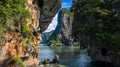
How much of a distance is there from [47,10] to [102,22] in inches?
412

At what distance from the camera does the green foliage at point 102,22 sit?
5854 cm

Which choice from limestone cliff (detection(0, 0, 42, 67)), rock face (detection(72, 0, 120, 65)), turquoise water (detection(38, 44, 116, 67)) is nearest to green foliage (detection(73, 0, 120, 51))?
rock face (detection(72, 0, 120, 65))

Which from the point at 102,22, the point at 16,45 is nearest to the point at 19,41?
the point at 16,45

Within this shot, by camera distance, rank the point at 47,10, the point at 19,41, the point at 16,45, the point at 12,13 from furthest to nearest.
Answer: the point at 47,10 → the point at 19,41 → the point at 16,45 → the point at 12,13

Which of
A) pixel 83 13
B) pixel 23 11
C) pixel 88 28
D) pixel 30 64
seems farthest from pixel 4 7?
pixel 83 13

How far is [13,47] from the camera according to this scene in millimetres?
38875

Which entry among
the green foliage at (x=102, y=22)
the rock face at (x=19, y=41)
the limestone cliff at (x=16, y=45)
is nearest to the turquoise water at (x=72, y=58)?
the green foliage at (x=102, y=22)

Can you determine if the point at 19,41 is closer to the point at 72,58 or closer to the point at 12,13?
the point at 12,13

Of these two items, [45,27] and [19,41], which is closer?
[19,41]

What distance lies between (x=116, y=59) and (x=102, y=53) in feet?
23.2

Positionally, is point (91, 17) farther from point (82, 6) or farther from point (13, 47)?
point (13, 47)

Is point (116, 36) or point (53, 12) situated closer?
point (116, 36)

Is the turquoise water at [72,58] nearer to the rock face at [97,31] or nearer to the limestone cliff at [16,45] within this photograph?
the rock face at [97,31]

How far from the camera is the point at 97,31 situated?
6253 cm
